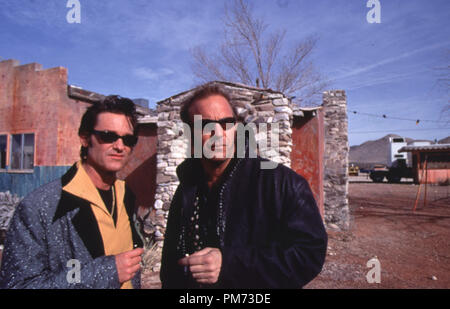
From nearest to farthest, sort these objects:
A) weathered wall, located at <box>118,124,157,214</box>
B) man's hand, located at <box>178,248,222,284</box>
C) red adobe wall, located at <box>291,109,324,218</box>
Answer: man's hand, located at <box>178,248,222,284</box>, red adobe wall, located at <box>291,109,324,218</box>, weathered wall, located at <box>118,124,157,214</box>

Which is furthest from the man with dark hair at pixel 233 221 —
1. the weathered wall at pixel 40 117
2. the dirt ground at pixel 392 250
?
the weathered wall at pixel 40 117

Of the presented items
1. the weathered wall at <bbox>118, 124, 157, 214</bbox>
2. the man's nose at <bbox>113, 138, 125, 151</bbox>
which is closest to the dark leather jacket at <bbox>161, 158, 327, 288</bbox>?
the man's nose at <bbox>113, 138, 125, 151</bbox>

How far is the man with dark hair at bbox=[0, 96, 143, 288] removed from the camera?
1.14 metres

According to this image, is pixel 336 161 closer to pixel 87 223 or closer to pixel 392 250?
pixel 392 250

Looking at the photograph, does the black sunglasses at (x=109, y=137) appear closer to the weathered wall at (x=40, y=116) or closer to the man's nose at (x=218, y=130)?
the man's nose at (x=218, y=130)

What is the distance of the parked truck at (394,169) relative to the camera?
74.2 ft

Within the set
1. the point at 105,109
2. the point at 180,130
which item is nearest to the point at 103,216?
the point at 105,109

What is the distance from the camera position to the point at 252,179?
133 centimetres

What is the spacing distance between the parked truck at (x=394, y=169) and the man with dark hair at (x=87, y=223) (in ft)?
85.7

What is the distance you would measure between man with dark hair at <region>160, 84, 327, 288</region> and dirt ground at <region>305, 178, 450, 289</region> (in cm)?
354

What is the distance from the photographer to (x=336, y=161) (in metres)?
7.85

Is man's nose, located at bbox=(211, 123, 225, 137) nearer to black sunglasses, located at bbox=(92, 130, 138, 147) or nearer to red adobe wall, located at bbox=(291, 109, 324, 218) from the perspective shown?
black sunglasses, located at bbox=(92, 130, 138, 147)
